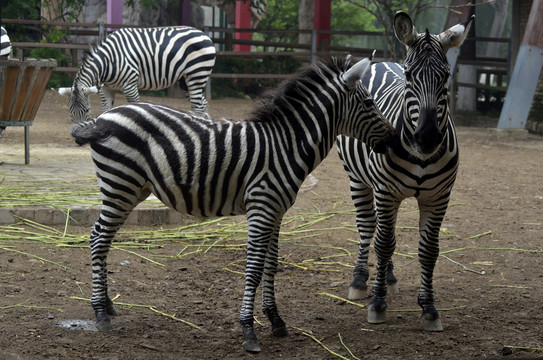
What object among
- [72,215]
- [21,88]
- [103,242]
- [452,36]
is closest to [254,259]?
Answer: [103,242]

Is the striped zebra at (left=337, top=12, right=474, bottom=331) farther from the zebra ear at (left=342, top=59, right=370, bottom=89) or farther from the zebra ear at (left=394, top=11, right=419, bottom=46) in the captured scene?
the zebra ear at (left=342, top=59, right=370, bottom=89)

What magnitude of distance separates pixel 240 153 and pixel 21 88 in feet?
16.9

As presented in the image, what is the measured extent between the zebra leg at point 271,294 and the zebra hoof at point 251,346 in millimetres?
288

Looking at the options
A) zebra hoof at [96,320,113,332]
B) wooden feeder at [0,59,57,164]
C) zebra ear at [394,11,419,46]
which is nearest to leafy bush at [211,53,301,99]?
wooden feeder at [0,59,57,164]

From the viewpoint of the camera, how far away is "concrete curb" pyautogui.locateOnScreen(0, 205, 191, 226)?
6.51 metres

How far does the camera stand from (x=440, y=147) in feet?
14.1

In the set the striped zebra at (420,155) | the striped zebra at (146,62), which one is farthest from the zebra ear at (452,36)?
the striped zebra at (146,62)

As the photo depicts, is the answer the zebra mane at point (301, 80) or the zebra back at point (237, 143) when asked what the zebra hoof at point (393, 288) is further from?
the zebra mane at point (301, 80)

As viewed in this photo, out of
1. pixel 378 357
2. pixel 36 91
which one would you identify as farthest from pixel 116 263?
pixel 36 91

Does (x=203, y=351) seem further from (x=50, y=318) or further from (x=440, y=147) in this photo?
(x=440, y=147)

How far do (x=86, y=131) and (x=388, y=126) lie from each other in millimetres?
1856

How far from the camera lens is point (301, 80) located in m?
4.38

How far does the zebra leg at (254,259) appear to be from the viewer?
412cm

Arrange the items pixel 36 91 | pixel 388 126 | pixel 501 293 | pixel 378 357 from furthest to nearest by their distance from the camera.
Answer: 1. pixel 36 91
2. pixel 501 293
3. pixel 388 126
4. pixel 378 357
